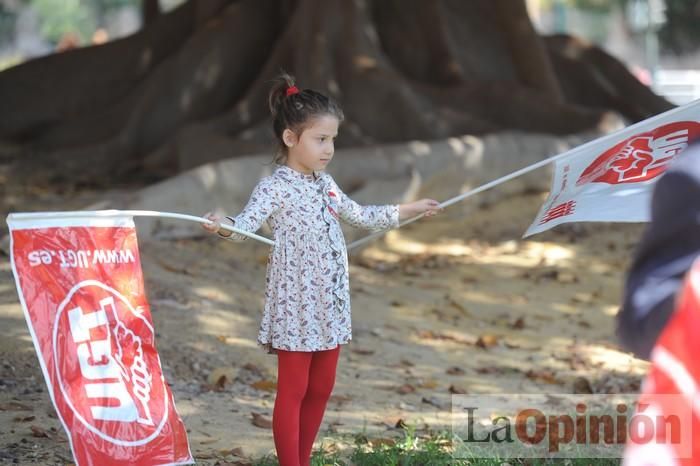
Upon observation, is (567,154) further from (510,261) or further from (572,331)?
(510,261)

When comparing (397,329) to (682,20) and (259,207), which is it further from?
(682,20)

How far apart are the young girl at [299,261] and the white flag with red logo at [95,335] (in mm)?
397

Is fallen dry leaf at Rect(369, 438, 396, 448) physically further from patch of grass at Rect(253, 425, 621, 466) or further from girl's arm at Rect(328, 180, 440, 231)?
girl's arm at Rect(328, 180, 440, 231)


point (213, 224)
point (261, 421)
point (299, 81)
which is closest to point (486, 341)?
point (261, 421)

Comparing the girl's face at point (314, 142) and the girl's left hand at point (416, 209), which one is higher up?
the girl's face at point (314, 142)

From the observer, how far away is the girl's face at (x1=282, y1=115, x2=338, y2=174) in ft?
12.9

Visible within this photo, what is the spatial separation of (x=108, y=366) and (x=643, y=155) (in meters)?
1.93

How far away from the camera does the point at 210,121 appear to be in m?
10.4

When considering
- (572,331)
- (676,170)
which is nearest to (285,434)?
(676,170)

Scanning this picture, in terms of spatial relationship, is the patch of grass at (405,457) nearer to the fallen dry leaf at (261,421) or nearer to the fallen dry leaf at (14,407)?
the fallen dry leaf at (261,421)

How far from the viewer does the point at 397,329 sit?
23.5 ft

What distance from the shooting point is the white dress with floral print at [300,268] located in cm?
393

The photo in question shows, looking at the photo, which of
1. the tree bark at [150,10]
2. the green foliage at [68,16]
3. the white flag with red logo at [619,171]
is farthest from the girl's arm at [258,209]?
the green foliage at [68,16]

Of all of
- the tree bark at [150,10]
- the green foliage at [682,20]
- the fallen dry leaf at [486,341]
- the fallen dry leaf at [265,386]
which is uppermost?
the green foliage at [682,20]
